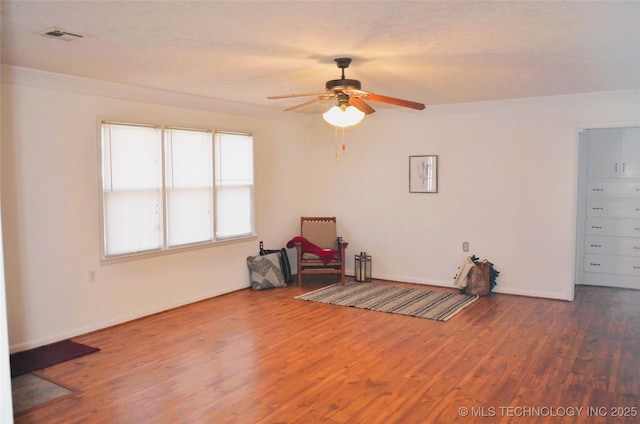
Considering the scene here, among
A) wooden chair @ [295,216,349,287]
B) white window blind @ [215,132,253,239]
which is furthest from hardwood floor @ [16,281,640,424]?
white window blind @ [215,132,253,239]

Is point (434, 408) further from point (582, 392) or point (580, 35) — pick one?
point (580, 35)

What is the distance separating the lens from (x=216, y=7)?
275 cm

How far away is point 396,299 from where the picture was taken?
20.1ft

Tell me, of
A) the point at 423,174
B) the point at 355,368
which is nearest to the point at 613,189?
the point at 423,174

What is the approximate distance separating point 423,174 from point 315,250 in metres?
1.81

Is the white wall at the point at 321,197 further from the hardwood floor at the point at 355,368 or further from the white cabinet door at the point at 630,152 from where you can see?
the white cabinet door at the point at 630,152

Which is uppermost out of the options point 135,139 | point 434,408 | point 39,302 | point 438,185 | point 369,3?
point 369,3

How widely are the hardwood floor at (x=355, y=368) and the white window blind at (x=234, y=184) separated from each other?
3.92 feet

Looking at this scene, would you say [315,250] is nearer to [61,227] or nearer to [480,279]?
[480,279]

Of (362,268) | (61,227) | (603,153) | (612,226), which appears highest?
(603,153)

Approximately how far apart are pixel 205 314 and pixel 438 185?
11.4 ft

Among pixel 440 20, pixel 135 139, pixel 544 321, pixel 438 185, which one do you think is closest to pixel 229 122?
pixel 135 139

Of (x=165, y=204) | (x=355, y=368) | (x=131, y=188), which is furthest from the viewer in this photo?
(x=165, y=204)

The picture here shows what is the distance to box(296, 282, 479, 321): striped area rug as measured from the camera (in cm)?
559
